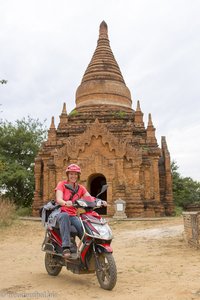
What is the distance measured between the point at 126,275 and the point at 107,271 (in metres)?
0.85

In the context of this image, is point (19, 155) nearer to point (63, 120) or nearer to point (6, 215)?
point (63, 120)

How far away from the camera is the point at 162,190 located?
1972cm

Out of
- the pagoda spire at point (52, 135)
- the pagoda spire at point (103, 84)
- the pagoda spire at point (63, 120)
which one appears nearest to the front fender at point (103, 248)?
the pagoda spire at point (52, 135)

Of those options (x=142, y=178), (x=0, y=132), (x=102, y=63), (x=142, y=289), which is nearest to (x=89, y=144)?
(x=142, y=178)

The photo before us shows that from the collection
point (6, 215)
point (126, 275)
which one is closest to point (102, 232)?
point (126, 275)

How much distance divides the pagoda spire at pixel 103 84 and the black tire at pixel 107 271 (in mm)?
17744

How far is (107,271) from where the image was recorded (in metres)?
4.47

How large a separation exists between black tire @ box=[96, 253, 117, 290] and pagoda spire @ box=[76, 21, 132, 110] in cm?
1774

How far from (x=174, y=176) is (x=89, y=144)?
A: 13044 millimetres

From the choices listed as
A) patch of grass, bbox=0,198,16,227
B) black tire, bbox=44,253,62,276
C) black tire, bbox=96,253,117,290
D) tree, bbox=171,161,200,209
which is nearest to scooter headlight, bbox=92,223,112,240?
black tire, bbox=96,253,117,290

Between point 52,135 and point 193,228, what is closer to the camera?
point 193,228

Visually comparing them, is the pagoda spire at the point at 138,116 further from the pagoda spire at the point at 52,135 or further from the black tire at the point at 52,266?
the black tire at the point at 52,266

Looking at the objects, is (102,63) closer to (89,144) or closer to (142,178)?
(89,144)

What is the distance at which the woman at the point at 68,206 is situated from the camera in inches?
185
